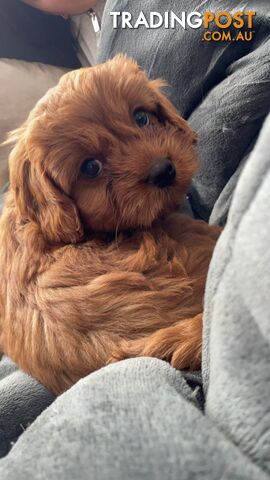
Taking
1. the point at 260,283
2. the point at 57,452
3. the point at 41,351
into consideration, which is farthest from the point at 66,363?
the point at 260,283

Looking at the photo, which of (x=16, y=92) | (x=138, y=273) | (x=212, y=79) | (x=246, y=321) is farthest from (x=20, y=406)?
(x=16, y=92)

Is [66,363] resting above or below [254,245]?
below

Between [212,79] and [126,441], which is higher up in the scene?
[212,79]

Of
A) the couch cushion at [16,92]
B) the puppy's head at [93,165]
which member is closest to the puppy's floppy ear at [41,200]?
the puppy's head at [93,165]

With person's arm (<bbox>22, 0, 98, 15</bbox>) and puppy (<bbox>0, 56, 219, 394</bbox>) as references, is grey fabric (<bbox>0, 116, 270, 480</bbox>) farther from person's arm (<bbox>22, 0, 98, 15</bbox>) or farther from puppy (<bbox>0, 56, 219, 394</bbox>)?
person's arm (<bbox>22, 0, 98, 15</bbox>)

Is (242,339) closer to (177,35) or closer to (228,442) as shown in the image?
(228,442)

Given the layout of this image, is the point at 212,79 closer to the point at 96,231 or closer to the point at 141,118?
the point at 141,118
